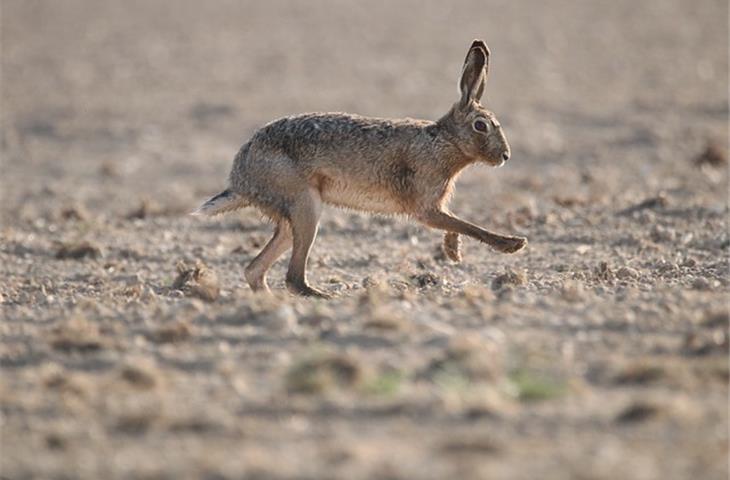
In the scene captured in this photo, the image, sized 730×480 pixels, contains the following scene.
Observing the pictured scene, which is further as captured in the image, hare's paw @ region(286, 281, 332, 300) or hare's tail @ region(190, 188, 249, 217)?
hare's tail @ region(190, 188, 249, 217)

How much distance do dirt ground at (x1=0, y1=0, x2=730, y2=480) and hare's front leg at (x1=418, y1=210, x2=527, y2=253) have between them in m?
0.23

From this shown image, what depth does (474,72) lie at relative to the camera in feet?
32.7

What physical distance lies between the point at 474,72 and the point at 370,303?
113 inches

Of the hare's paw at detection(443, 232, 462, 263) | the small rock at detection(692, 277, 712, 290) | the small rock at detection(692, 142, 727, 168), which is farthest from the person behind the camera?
the small rock at detection(692, 142, 727, 168)

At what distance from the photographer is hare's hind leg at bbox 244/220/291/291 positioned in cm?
989

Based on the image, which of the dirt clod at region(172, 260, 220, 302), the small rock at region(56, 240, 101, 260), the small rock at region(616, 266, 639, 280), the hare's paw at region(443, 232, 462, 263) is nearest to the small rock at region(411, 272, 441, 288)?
the hare's paw at region(443, 232, 462, 263)

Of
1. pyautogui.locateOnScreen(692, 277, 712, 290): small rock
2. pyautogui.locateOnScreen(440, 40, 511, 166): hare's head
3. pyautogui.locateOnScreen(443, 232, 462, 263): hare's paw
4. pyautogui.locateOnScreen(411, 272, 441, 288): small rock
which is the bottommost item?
pyautogui.locateOnScreen(411, 272, 441, 288): small rock

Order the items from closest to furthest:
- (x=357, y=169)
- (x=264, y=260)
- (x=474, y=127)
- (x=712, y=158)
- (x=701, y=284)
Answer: (x=701, y=284) → (x=357, y=169) → (x=264, y=260) → (x=474, y=127) → (x=712, y=158)

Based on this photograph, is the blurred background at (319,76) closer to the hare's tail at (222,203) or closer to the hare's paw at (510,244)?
the hare's tail at (222,203)

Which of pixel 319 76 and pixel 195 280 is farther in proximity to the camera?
pixel 319 76

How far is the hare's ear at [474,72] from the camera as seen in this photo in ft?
32.3

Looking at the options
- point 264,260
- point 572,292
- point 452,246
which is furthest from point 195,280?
point 572,292

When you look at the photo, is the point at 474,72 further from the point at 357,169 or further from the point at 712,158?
the point at 712,158

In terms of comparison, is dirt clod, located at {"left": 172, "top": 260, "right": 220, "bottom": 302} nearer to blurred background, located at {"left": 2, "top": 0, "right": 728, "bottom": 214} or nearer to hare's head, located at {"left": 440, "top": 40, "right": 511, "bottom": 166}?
hare's head, located at {"left": 440, "top": 40, "right": 511, "bottom": 166}
